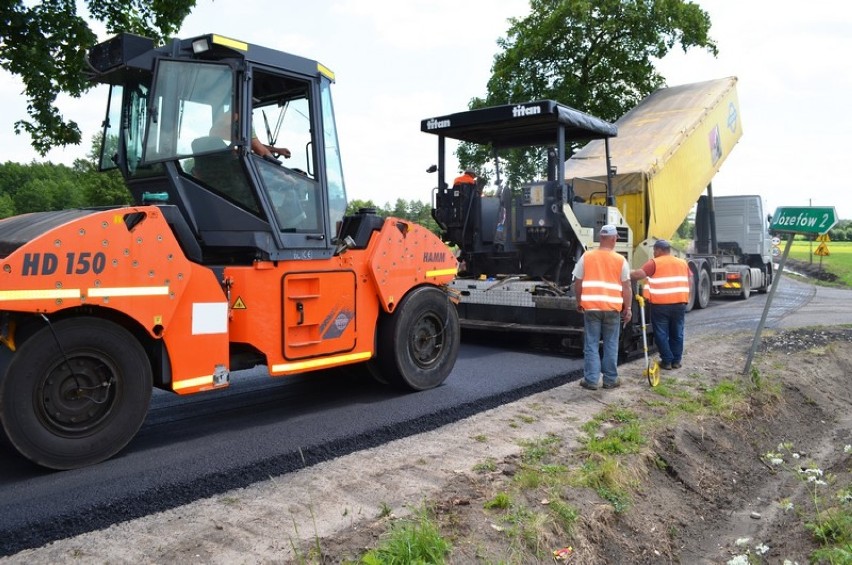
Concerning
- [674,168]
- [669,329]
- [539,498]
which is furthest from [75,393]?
[674,168]

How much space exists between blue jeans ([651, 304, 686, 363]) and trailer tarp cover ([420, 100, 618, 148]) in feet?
8.53

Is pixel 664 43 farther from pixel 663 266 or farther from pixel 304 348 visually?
pixel 304 348

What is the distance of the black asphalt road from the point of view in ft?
11.6

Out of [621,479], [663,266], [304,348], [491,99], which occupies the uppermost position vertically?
[491,99]

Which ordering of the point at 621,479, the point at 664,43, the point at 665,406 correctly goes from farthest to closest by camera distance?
the point at 664,43
the point at 665,406
the point at 621,479

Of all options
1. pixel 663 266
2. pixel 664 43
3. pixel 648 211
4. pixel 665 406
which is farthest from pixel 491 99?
pixel 665 406

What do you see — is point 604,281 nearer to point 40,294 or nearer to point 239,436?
point 239,436

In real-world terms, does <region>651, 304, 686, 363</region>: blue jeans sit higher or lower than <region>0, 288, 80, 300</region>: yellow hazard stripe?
lower

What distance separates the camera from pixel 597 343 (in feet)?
22.0

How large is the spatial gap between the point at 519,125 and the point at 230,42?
4853 millimetres

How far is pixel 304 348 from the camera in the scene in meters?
5.17

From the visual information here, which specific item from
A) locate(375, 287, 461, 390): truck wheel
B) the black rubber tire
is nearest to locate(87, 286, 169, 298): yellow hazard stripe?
locate(375, 287, 461, 390): truck wheel

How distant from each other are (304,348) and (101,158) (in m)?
2.15

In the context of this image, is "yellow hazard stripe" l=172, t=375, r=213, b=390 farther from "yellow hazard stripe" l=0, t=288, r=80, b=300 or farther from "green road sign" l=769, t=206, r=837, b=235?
"green road sign" l=769, t=206, r=837, b=235
